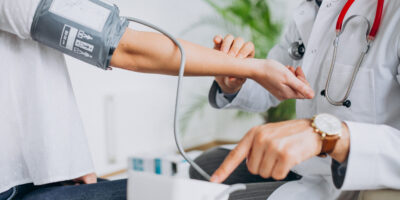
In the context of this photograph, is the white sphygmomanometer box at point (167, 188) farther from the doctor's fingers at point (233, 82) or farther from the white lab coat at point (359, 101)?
the doctor's fingers at point (233, 82)

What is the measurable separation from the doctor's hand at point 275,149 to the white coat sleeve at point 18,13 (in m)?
0.45

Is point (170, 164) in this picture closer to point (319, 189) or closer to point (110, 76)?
point (319, 189)

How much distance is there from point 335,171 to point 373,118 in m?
0.24

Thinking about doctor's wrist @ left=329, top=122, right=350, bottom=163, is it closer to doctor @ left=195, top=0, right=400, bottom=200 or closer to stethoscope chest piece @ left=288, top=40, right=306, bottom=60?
doctor @ left=195, top=0, right=400, bottom=200

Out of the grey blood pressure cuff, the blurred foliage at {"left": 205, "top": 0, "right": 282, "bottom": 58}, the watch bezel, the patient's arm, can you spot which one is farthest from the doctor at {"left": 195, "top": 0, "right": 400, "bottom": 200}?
the blurred foliage at {"left": 205, "top": 0, "right": 282, "bottom": 58}

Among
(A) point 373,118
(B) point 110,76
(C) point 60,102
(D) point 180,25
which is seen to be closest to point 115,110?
(B) point 110,76

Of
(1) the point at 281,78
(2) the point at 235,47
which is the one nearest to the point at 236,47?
(2) the point at 235,47

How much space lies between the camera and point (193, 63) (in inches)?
29.5

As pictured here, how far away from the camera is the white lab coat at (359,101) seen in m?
0.65

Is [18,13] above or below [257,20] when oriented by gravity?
above

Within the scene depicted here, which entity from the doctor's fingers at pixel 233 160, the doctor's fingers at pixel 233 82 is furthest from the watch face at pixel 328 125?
the doctor's fingers at pixel 233 82

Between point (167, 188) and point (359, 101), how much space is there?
0.59 metres

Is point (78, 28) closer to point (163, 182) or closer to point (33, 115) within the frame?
point (33, 115)

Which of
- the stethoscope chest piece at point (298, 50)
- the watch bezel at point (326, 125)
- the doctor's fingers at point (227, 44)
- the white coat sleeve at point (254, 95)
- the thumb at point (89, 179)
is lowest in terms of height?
the thumb at point (89, 179)
